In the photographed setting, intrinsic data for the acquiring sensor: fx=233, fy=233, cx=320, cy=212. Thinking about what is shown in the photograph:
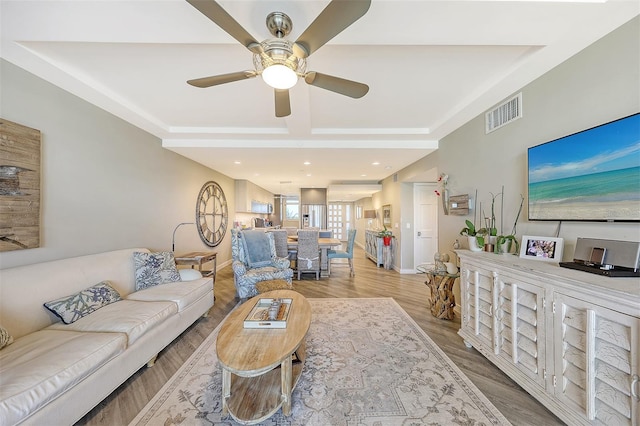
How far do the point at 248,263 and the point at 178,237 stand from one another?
1406 millimetres

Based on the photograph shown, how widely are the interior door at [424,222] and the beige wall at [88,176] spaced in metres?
5.20

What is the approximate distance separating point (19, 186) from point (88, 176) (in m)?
0.66

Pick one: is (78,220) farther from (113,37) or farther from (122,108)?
(113,37)

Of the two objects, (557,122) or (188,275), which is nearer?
(557,122)

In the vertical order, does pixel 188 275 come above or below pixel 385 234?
below

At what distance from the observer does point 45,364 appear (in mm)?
1369

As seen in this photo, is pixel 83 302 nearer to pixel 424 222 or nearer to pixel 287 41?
pixel 287 41

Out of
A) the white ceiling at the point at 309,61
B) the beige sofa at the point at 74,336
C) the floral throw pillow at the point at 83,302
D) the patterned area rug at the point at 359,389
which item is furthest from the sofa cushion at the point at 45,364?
the white ceiling at the point at 309,61

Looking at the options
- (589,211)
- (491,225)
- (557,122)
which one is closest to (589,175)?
(589,211)

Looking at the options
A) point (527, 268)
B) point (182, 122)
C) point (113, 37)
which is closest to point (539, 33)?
point (527, 268)

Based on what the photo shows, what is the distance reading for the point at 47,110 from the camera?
7.29 ft

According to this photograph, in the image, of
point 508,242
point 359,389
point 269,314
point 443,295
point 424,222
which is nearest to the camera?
point 359,389

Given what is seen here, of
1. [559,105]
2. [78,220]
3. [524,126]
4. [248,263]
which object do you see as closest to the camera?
[559,105]

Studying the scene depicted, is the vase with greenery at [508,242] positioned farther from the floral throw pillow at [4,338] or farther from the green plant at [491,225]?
the floral throw pillow at [4,338]
